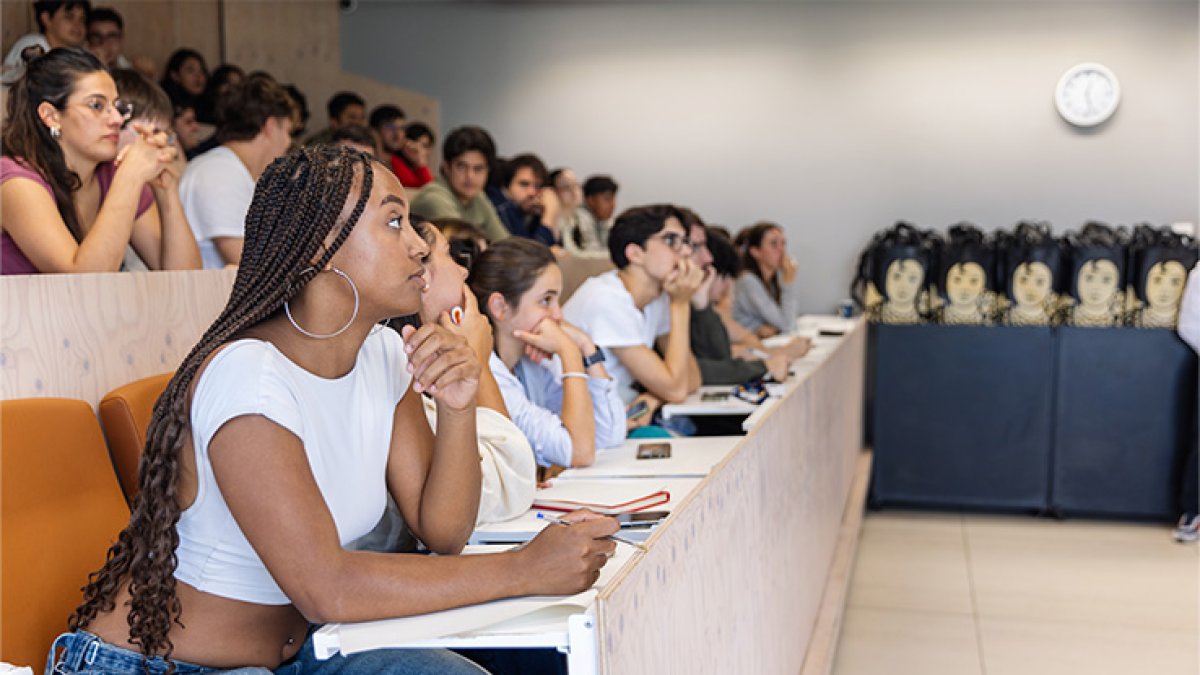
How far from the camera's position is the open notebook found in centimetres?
124

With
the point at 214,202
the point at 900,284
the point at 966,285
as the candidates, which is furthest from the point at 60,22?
the point at 966,285

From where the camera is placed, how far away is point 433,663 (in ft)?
4.80

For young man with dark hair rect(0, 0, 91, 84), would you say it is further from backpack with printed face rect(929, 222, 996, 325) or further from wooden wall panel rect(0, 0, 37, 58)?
backpack with printed face rect(929, 222, 996, 325)

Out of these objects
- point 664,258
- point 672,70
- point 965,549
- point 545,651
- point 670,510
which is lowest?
point 965,549

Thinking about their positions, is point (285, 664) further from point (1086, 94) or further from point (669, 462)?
point (1086, 94)

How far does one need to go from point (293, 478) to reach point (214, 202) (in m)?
2.13

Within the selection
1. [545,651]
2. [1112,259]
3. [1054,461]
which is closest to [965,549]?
[1054,461]

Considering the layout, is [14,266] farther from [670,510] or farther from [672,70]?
[672,70]

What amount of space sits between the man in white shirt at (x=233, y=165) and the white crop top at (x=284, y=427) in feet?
5.68

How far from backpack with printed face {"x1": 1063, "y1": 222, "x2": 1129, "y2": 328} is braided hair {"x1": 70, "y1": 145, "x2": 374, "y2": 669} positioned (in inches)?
191

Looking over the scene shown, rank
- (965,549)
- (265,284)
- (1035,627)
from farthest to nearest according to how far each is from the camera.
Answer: (965,549) < (1035,627) < (265,284)

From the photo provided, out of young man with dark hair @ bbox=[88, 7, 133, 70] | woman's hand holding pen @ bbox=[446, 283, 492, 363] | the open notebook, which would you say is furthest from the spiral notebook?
young man with dark hair @ bbox=[88, 7, 133, 70]

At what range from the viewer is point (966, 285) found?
5734mm

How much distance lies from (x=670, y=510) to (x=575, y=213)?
17.1 feet
